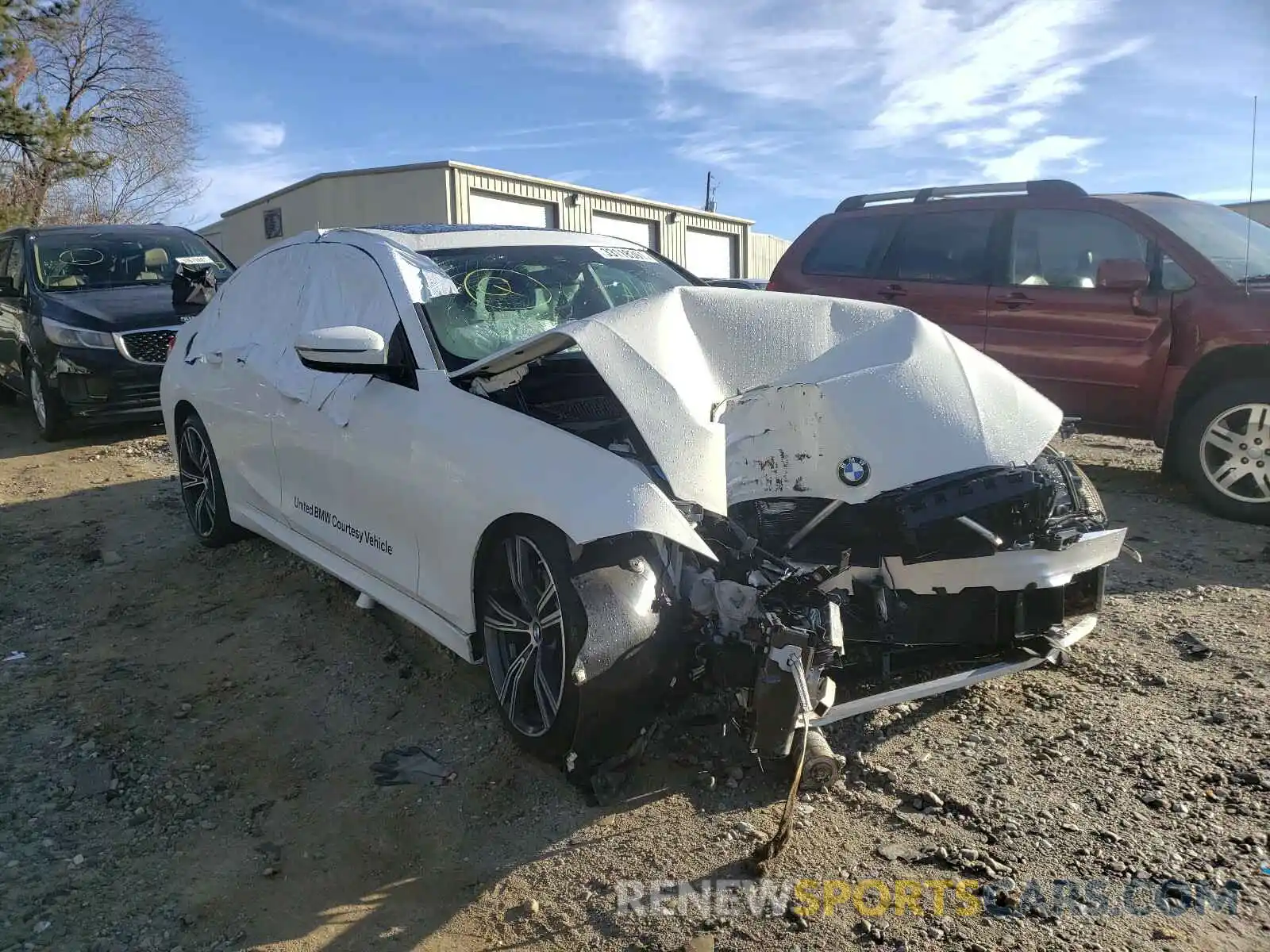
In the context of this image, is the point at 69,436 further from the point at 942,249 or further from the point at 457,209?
the point at 457,209

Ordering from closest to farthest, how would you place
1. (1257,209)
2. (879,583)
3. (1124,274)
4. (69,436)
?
(879,583), (1124,274), (1257,209), (69,436)

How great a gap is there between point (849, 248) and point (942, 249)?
81 centimetres

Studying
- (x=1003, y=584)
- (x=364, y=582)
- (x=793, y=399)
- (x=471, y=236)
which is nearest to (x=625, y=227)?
(x=471, y=236)

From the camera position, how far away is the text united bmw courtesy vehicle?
2.71 metres

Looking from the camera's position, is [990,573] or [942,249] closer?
[990,573]

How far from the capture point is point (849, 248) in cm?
763

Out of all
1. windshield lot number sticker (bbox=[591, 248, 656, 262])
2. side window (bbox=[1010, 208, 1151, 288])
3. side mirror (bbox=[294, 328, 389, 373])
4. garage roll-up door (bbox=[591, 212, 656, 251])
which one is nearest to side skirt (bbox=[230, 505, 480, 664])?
side mirror (bbox=[294, 328, 389, 373])

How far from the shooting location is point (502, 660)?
10.5 ft

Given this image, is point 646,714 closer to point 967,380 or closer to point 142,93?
point 967,380

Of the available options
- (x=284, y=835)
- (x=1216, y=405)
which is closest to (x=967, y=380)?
(x=284, y=835)

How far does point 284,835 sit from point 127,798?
638 mm

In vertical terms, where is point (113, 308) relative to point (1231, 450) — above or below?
above

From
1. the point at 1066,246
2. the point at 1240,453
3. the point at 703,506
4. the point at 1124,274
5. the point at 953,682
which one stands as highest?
the point at 1066,246

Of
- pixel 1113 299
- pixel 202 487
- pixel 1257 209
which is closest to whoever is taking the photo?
pixel 202 487
